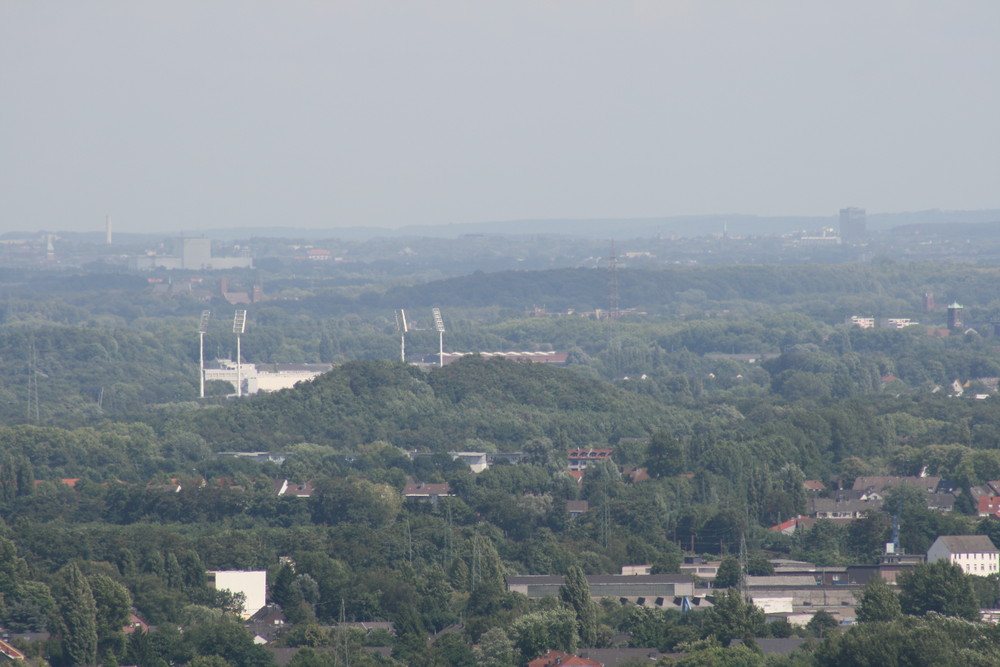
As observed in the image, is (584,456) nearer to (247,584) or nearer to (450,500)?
(450,500)

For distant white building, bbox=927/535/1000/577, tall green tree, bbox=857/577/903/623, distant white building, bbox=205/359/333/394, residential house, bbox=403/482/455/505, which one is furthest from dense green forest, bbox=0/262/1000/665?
distant white building, bbox=205/359/333/394

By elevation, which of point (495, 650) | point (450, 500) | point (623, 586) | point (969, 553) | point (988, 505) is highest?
point (495, 650)

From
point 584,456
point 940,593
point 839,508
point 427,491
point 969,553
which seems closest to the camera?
point 940,593

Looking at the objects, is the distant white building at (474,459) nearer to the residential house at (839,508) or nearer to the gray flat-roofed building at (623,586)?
the residential house at (839,508)

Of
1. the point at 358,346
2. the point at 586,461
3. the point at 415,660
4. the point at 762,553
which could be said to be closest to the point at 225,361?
the point at 358,346

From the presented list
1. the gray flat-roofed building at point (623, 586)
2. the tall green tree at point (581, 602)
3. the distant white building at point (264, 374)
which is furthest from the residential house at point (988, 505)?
the distant white building at point (264, 374)

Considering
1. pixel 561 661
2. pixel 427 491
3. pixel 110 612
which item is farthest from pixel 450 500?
pixel 561 661

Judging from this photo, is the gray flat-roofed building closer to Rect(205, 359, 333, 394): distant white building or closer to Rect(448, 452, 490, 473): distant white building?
Rect(448, 452, 490, 473): distant white building
